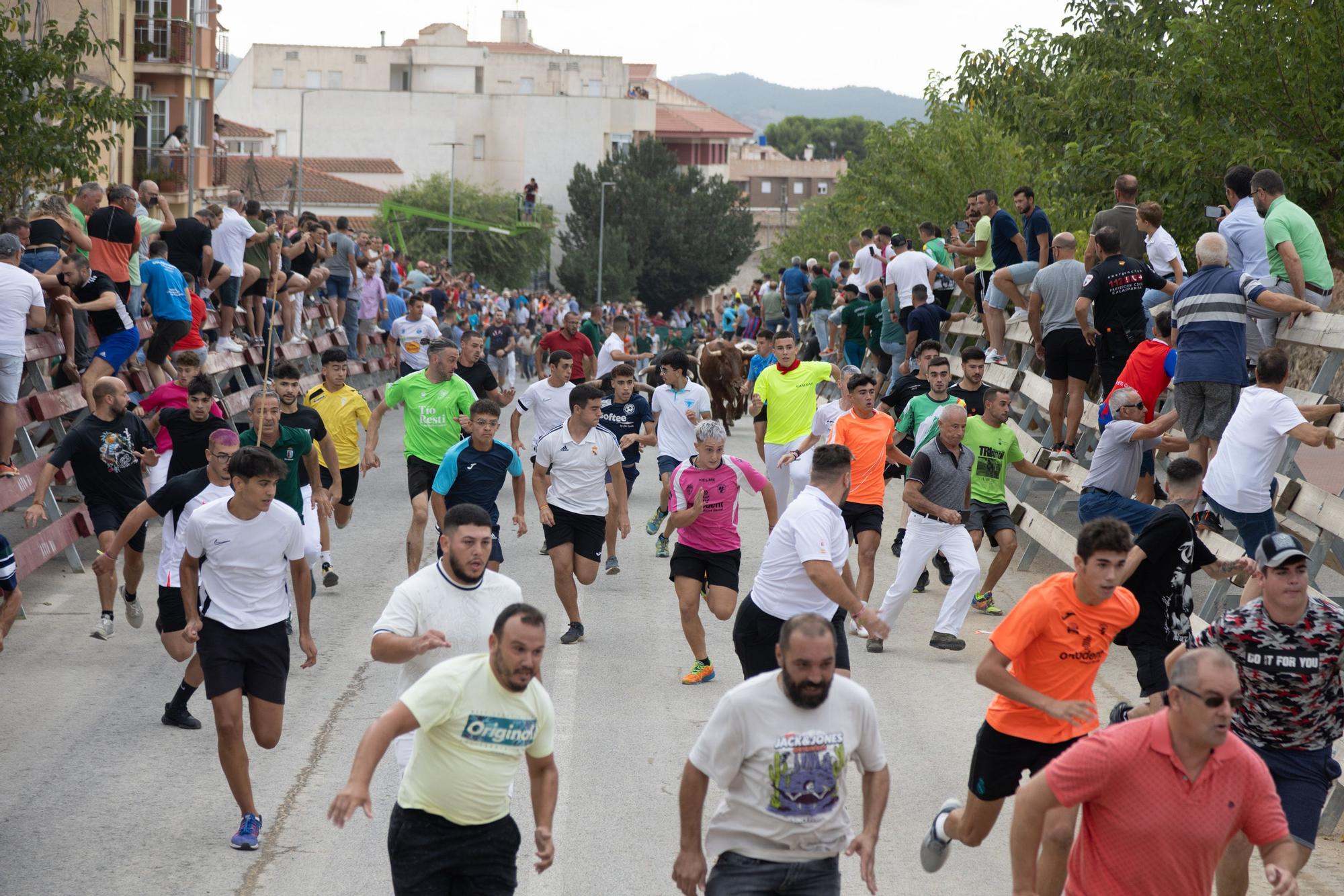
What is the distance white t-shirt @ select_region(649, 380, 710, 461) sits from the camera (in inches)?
573

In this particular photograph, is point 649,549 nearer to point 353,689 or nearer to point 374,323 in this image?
point 353,689

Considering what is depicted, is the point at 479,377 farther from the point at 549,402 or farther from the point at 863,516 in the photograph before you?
the point at 863,516

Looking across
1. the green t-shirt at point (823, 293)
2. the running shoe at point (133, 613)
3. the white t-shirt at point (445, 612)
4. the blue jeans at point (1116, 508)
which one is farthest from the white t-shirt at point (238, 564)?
the green t-shirt at point (823, 293)

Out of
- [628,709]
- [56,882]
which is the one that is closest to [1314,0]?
[628,709]

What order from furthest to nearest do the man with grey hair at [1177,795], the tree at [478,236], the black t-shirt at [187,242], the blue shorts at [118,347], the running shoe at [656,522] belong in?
the tree at [478,236], the black t-shirt at [187,242], the running shoe at [656,522], the blue shorts at [118,347], the man with grey hair at [1177,795]

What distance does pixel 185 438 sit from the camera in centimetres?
1114

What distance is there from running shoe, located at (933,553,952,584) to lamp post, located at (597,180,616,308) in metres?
69.4

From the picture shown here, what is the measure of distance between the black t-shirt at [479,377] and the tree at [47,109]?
6131 mm

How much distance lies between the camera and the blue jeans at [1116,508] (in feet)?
33.1

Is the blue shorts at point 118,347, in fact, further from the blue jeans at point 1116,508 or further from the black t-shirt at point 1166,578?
the black t-shirt at point 1166,578

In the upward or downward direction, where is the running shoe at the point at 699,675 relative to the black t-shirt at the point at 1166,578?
downward

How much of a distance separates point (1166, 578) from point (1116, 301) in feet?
20.3

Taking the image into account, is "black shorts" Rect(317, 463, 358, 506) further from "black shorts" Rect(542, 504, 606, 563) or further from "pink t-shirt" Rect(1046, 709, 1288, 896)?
"pink t-shirt" Rect(1046, 709, 1288, 896)

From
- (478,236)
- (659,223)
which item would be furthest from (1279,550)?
(659,223)
